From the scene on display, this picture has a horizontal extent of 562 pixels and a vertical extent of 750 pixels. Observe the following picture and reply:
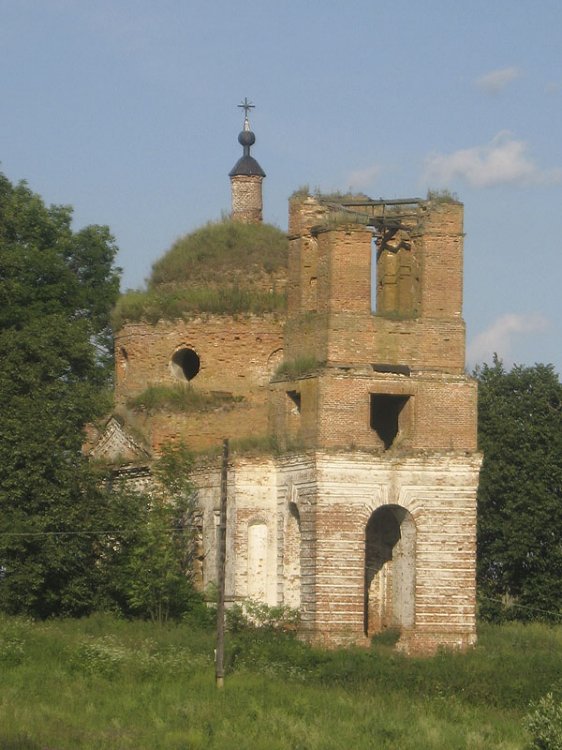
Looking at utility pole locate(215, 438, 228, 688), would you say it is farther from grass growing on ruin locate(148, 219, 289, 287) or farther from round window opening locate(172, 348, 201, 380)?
grass growing on ruin locate(148, 219, 289, 287)

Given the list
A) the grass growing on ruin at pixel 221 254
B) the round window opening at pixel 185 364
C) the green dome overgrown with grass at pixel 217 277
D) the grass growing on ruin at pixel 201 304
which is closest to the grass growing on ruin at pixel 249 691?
the round window opening at pixel 185 364

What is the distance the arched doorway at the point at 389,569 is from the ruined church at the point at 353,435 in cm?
4

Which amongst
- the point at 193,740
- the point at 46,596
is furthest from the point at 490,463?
the point at 193,740

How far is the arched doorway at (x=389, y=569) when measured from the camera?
37531mm

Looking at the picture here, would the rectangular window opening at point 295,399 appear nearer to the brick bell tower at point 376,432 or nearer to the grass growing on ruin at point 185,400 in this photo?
the brick bell tower at point 376,432

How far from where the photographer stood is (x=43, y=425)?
3956 cm

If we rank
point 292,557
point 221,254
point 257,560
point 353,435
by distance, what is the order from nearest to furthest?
point 353,435 → point 292,557 → point 257,560 → point 221,254

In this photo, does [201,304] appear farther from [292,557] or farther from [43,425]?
[292,557]

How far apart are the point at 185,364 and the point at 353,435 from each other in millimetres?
5254

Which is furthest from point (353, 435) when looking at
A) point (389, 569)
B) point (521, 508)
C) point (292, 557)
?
point (521, 508)

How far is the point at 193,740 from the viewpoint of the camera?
102 feet

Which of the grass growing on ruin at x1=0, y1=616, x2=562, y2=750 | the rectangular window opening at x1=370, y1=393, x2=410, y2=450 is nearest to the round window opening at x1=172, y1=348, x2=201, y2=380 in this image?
the rectangular window opening at x1=370, y1=393, x2=410, y2=450

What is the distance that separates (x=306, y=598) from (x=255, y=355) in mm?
5573

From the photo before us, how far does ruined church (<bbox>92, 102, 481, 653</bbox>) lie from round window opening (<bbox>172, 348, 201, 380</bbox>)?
31.7 inches
